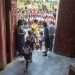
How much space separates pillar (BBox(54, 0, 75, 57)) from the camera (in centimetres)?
745

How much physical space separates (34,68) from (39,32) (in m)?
2.22

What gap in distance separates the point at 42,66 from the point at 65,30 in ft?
6.06

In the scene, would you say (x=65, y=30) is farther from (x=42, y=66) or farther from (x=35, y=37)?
(x=42, y=66)

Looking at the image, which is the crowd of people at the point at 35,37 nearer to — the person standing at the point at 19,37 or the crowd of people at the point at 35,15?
the person standing at the point at 19,37

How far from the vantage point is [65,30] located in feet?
25.2

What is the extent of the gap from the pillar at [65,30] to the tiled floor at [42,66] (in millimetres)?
381

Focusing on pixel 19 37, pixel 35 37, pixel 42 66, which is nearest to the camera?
pixel 42 66

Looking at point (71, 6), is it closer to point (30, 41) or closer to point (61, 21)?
point (61, 21)

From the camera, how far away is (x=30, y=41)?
Result: 6.50 m

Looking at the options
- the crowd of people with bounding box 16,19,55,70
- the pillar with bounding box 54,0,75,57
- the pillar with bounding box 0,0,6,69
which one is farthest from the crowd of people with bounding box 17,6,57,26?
the pillar with bounding box 0,0,6,69

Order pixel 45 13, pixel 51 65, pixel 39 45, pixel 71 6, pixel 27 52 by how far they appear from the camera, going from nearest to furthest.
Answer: pixel 27 52 → pixel 51 65 → pixel 71 6 → pixel 39 45 → pixel 45 13

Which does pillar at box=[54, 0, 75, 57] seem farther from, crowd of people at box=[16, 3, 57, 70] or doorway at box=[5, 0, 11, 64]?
doorway at box=[5, 0, 11, 64]

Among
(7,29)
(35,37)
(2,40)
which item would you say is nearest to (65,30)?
(35,37)

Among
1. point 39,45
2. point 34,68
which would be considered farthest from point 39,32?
point 34,68
